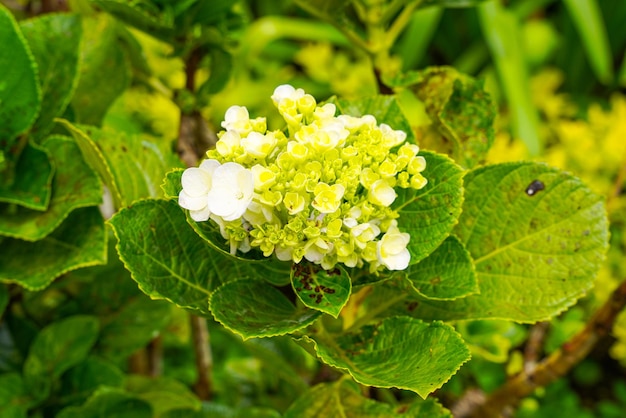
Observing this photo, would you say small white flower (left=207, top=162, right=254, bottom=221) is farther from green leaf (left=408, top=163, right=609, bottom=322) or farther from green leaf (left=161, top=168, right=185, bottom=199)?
green leaf (left=408, top=163, right=609, bottom=322)

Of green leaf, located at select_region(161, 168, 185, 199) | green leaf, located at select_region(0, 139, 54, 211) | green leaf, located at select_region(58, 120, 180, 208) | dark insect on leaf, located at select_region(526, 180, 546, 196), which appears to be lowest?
green leaf, located at select_region(0, 139, 54, 211)

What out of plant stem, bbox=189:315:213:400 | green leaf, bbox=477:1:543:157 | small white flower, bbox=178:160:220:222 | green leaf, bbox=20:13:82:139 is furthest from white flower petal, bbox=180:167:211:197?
green leaf, bbox=477:1:543:157

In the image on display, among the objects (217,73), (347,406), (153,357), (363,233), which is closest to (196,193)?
(363,233)

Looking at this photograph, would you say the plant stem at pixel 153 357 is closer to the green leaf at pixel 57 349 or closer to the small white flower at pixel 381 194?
the green leaf at pixel 57 349

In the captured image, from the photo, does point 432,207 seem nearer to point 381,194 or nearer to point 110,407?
point 381,194

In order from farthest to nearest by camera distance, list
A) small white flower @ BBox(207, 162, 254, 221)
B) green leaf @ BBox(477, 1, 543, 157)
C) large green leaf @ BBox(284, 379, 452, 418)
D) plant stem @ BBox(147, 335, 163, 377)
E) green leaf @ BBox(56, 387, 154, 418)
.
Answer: green leaf @ BBox(477, 1, 543, 157) → plant stem @ BBox(147, 335, 163, 377) → green leaf @ BBox(56, 387, 154, 418) → large green leaf @ BBox(284, 379, 452, 418) → small white flower @ BBox(207, 162, 254, 221)

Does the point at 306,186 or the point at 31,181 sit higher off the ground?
the point at 306,186

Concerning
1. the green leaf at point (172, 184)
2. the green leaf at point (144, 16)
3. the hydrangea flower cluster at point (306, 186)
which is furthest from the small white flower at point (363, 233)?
the green leaf at point (144, 16)

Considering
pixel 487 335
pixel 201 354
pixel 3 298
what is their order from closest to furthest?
pixel 3 298 < pixel 487 335 < pixel 201 354
